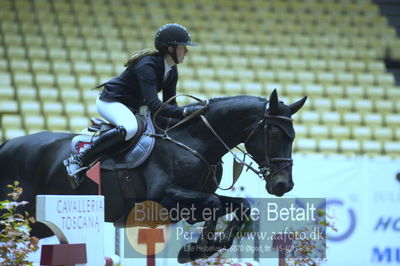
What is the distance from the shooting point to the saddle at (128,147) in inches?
191

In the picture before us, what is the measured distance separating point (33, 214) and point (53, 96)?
552 cm

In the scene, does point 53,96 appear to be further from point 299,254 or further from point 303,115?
point 299,254

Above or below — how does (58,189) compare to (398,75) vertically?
below

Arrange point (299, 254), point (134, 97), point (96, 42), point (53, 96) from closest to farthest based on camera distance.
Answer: point (134, 97)
point (299, 254)
point (53, 96)
point (96, 42)

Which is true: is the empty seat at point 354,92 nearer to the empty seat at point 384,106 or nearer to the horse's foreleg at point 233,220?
the empty seat at point 384,106

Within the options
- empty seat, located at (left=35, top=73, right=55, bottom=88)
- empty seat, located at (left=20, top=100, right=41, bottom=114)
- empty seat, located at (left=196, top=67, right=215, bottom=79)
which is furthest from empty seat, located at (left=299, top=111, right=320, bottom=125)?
empty seat, located at (left=20, top=100, right=41, bottom=114)

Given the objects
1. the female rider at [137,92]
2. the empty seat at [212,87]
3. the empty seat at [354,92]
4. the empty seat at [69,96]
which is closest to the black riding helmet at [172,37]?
the female rider at [137,92]

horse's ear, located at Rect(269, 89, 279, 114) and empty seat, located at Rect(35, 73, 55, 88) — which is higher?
empty seat, located at Rect(35, 73, 55, 88)

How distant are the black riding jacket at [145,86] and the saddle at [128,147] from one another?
0.47 feet

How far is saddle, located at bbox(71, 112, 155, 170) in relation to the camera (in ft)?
15.9

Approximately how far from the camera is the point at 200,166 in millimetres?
4734

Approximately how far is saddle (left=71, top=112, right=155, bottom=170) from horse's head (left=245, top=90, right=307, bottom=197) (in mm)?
719

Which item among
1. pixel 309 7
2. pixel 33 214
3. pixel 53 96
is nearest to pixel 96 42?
pixel 53 96

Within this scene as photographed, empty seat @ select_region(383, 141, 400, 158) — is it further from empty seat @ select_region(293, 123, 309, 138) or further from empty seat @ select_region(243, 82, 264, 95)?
empty seat @ select_region(243, 82, 264, 95)
